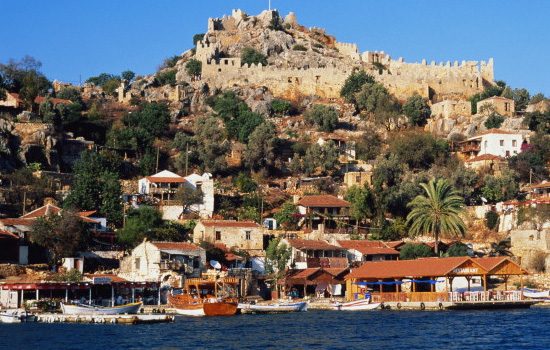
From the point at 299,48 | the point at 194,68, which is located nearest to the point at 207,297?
the point at 194,68

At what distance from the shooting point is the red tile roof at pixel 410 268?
59.0 meters

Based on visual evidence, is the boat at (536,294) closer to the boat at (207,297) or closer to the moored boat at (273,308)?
the moored boat at (273,308)

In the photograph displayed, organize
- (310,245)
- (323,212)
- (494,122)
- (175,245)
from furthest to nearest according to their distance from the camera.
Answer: (494,122) < (323,212) < (310,245) < (175,245)

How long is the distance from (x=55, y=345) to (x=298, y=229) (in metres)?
A: 40.5

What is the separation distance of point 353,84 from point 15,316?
69614 millimetres

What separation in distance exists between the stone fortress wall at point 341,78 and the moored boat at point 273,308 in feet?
199

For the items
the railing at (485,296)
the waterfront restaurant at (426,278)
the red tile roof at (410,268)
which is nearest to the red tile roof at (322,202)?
the waterfront restaurant at (426,278)

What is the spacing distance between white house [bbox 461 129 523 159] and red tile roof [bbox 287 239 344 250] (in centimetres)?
3116

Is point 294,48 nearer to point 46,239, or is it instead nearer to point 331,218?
point 331,218

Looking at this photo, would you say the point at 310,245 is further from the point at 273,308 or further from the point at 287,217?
the point at 273,308

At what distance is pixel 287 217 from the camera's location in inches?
3155

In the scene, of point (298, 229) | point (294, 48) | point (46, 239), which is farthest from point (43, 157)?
point (294, 48)

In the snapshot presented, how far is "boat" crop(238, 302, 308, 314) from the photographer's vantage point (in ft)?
197

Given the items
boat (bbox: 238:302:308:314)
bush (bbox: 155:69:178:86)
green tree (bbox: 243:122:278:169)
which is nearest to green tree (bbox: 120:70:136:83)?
bush (bbox: 155:69:178:86)
